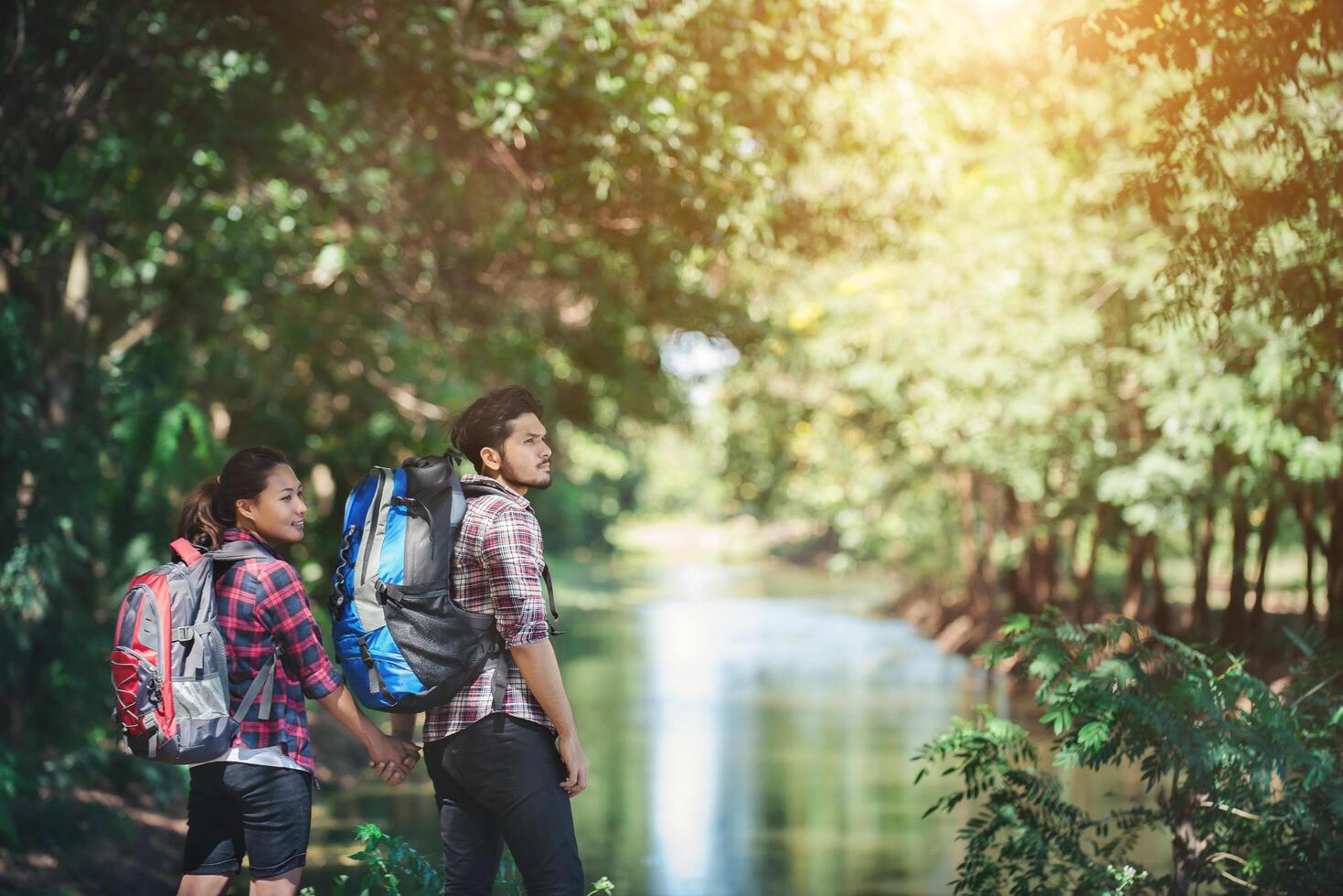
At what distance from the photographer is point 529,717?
3.97 m

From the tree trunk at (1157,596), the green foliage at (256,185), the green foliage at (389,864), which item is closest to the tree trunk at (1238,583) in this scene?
the tree trunk at (1157,596)

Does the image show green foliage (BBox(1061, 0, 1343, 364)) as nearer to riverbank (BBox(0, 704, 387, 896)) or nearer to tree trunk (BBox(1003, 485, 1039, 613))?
riverbank (BBox(0, 704, 387, 896))

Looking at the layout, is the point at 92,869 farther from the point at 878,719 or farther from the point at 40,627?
the point at 878,719

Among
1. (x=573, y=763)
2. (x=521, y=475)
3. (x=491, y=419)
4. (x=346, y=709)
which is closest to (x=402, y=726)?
(x=346, y=709)

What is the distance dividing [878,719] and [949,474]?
1307cm

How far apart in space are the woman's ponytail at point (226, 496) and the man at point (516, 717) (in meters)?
0.63

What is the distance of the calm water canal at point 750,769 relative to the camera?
9812 millimetres

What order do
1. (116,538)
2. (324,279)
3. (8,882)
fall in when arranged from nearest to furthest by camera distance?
1. (8,882)
2. (116,538)
3. (324,279)

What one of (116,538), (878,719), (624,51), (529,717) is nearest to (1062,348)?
(878,719)

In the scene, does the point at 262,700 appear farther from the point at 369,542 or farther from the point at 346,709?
the point at 369,542

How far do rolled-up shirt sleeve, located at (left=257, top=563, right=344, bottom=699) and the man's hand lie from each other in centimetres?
69

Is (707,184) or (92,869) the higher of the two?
(707,184)

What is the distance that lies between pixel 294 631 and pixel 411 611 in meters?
0.40

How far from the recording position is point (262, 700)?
4066 millimetres
